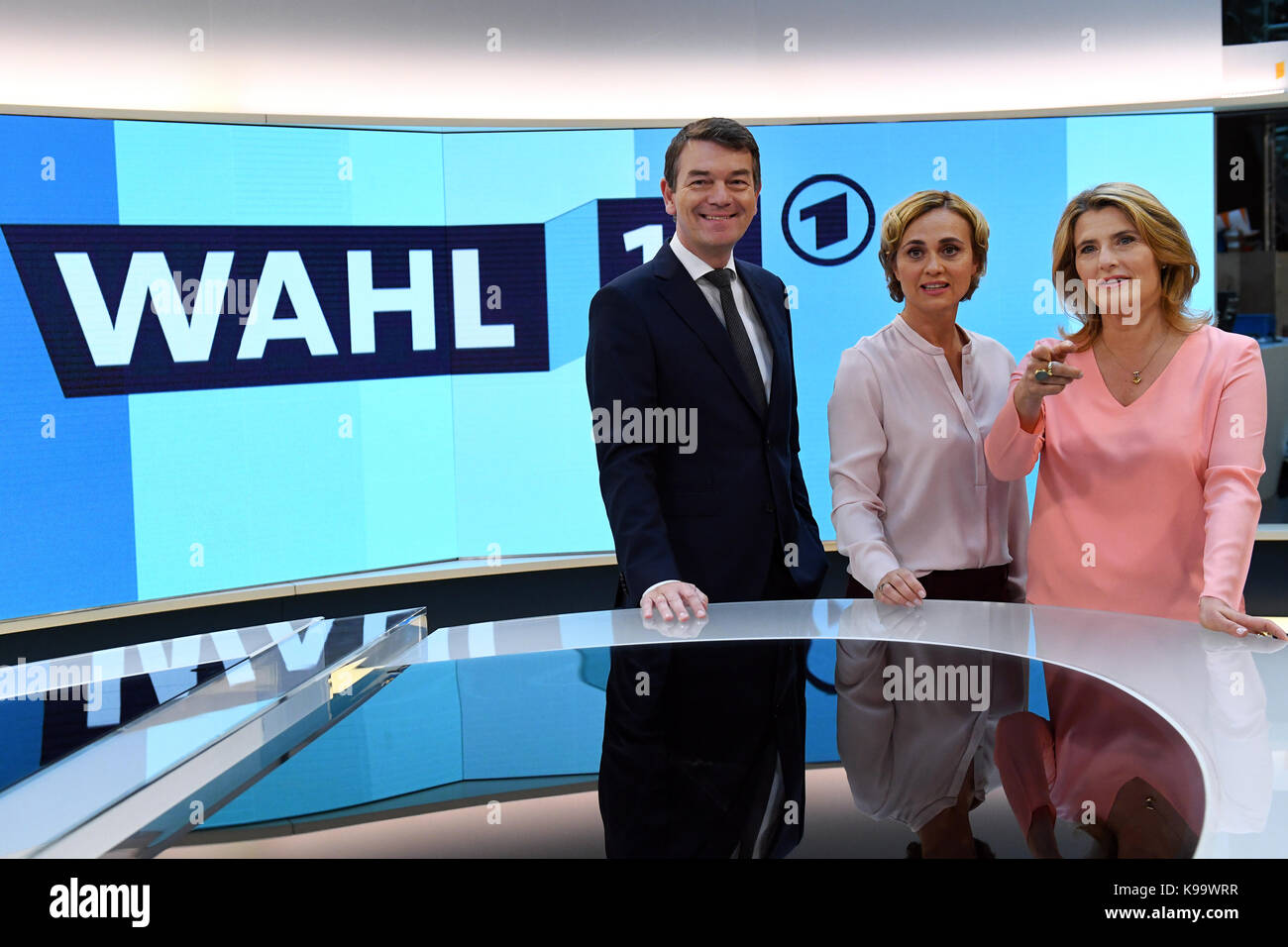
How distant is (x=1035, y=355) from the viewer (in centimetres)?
196

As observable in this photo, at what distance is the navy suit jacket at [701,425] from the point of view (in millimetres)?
2283

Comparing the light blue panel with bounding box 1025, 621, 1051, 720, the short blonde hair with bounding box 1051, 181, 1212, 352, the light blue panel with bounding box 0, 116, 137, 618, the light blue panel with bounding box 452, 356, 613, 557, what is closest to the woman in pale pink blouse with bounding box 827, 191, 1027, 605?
the short blonde hair with bounding box 1051, 181, 1212, 352

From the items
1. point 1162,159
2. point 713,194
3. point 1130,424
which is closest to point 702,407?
point 713,194

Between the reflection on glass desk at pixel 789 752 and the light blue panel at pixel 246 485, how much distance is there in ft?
10.9

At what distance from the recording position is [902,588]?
6.76 feet

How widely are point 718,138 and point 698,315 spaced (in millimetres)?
349

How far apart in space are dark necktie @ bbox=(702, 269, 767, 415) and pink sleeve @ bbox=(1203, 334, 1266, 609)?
2.72 feet

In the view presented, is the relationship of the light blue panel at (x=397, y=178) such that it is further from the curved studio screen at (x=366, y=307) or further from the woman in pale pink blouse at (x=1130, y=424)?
the woman in pale pink blouse at (x=1130, y=424)

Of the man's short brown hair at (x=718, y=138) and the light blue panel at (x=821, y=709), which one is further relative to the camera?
the man's short brown hair at (x=718, y=138)

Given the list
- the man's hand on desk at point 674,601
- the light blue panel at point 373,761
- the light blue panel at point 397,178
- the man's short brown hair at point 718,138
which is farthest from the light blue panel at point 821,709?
the light blue panel at point 397,178

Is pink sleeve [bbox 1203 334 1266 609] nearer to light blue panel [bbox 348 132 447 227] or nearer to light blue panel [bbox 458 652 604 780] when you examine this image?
light blue panel [bbox 458 652 604 780]

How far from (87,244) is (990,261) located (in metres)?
4.06

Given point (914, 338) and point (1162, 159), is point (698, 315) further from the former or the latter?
point (1162, 159)
